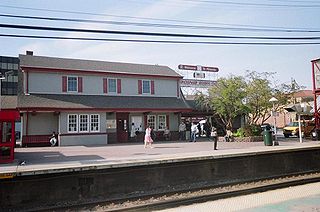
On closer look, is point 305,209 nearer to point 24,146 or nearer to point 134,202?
point 134,202

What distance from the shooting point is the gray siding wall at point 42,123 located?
2392cm

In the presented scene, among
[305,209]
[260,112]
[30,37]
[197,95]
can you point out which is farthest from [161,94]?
[305,209]

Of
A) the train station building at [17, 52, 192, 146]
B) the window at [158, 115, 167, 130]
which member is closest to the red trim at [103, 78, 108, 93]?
the train station building at [17, 52, 192, 146]

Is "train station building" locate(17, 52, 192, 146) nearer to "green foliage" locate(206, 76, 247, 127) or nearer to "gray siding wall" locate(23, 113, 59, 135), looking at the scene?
"gray siding wall" locate(23, 113, 59, 135)

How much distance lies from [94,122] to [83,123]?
0.94 metres

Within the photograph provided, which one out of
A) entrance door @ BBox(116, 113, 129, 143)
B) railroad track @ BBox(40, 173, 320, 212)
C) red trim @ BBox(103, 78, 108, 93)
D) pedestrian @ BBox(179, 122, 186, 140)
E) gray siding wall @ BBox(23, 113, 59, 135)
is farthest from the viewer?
pedestrian @ BBox(179, 122, 186, 140)

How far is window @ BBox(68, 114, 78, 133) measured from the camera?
24.7 m

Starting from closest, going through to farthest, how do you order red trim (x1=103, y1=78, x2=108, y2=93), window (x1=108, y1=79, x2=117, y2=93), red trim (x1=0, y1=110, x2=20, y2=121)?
1. red trim (x1=0, y1=110, x2=20, y2=121)
2. red trim (x1=103, y1=78, x2=108, y2=93)
3. window (x1=108, y1=79, x2=117, y2=93)

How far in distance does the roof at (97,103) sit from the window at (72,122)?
948 millimetres

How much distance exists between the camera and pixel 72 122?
24875 millimetres

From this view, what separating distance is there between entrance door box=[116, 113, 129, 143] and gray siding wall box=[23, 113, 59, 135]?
5.26 m

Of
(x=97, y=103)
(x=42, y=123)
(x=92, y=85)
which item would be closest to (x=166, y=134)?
(x=97, y=103)

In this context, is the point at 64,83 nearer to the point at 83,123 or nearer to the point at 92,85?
the point at 92,85

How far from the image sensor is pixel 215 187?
468 inches
